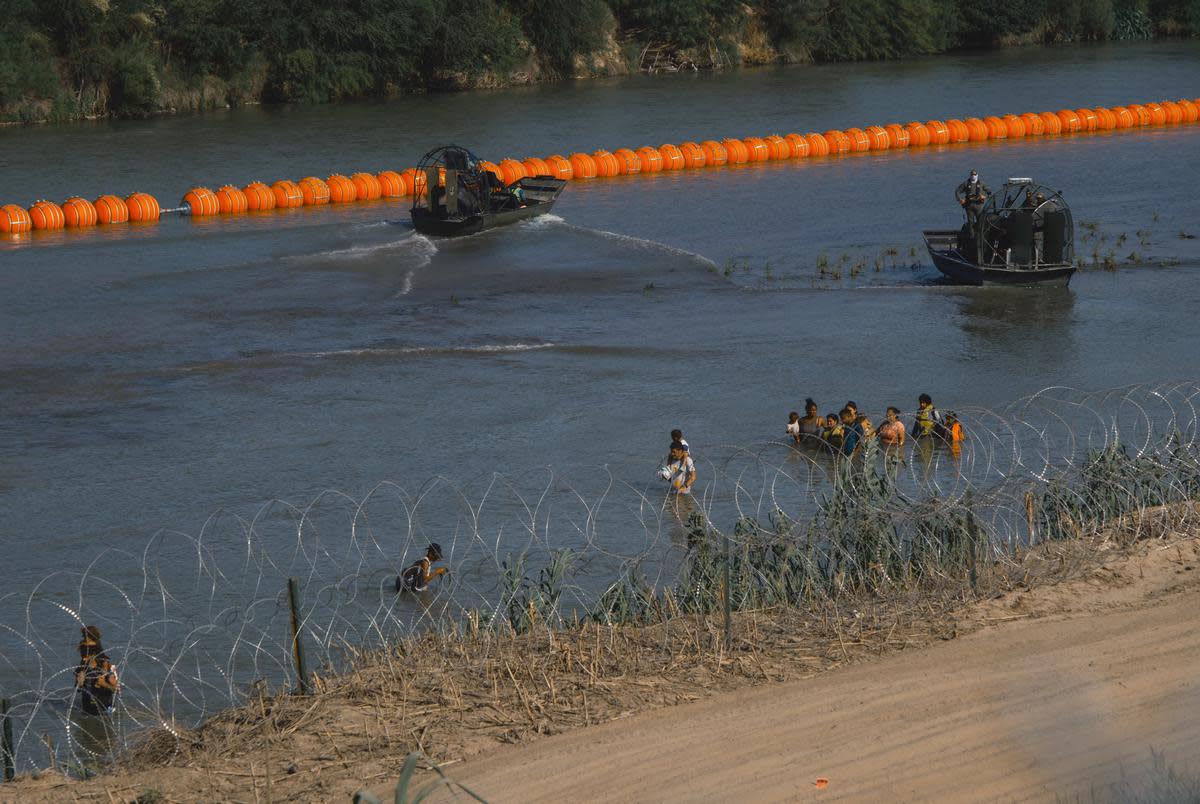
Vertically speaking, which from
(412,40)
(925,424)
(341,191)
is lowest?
(925,424)

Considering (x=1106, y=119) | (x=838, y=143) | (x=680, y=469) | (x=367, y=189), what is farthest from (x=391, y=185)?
(x=680, y=469)

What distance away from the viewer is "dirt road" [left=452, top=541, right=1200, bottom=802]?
9.16 meters

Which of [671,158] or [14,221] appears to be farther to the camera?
[671,158]

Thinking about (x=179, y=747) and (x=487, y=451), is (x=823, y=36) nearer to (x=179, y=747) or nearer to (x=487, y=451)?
(x=487, y=451)

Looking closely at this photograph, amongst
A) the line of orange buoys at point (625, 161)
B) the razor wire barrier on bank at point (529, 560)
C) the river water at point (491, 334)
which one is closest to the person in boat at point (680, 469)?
the razor wire barrier on bank at point (529, 560)

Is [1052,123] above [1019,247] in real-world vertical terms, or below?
above

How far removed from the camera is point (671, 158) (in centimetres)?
4638

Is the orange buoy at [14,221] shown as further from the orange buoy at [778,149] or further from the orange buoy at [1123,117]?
the orange buoy at [1123,117]

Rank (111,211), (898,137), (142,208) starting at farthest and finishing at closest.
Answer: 1. (898,137)
2. (142,208)
3. (111,211)

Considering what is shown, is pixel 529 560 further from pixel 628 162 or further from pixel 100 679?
pixel 628 162

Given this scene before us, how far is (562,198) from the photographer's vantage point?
1631 inches

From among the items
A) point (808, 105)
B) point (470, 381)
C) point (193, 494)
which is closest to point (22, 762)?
point (193, 494)

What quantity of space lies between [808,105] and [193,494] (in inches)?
1762

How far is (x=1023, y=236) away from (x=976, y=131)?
2296 cm
